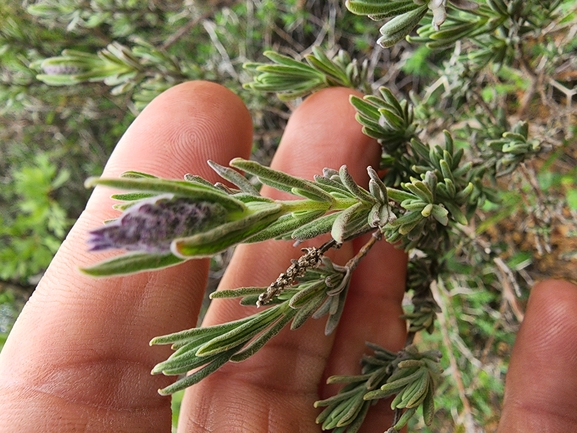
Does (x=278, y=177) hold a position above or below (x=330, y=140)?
above

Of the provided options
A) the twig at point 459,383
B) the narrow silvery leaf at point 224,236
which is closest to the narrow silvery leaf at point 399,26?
the narrow silvery leaf at point 224,236

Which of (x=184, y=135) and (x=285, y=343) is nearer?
(x=285, y=343)

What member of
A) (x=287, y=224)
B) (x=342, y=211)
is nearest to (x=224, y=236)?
(x=287, y=224)

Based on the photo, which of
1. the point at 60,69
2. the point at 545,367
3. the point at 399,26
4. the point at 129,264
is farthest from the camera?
the point at 60,69

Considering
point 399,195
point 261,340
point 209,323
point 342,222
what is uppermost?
point 342,222

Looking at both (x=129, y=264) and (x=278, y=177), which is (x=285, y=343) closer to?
(x=278, y=177)

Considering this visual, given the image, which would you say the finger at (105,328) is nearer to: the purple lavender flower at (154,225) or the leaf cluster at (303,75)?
the leaf cluster at (303,75)

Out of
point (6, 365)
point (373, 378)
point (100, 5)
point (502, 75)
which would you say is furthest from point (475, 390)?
point (100, 5)
